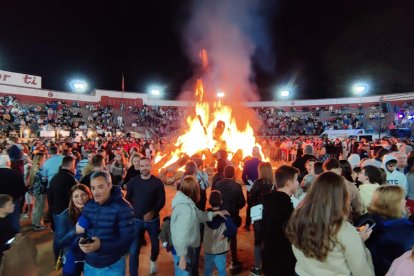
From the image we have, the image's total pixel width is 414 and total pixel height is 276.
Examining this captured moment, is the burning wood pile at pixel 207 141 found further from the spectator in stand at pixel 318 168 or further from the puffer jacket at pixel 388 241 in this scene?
the puffer jacket at pixel 388 241

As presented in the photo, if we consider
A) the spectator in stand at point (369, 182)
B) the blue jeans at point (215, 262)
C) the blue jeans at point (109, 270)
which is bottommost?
the blue jeans at point (215, 262)

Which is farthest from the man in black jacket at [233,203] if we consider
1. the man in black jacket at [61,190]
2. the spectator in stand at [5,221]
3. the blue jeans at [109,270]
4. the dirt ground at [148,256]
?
the spectator in stand at [5,221]

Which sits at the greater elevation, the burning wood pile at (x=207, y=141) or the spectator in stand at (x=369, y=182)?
the burning wood pile at (x=207, y=141)

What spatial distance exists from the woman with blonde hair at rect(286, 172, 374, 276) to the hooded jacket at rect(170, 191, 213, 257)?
1.83 metres

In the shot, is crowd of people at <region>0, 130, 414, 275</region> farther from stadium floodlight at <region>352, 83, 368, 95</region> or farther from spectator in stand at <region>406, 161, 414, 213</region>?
stadium floodlight at <region>352, 83, 368, 95</region>

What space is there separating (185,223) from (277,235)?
127 centimetres

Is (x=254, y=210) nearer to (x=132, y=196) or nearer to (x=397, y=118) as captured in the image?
(x=132, y=196)

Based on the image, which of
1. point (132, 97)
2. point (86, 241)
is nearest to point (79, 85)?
point (132, 97)

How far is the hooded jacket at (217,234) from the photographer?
14.8ft

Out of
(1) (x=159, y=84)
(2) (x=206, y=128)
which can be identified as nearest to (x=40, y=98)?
(1) (x=159, y=84)

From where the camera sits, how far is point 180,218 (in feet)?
13.3

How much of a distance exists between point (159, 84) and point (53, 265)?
54873 millimetres

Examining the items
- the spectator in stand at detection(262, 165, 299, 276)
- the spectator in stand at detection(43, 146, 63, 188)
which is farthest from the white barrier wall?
the spectator in stand at detection(262, 165, 299, 276)

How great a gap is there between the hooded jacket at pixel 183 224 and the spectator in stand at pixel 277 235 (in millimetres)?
1050
